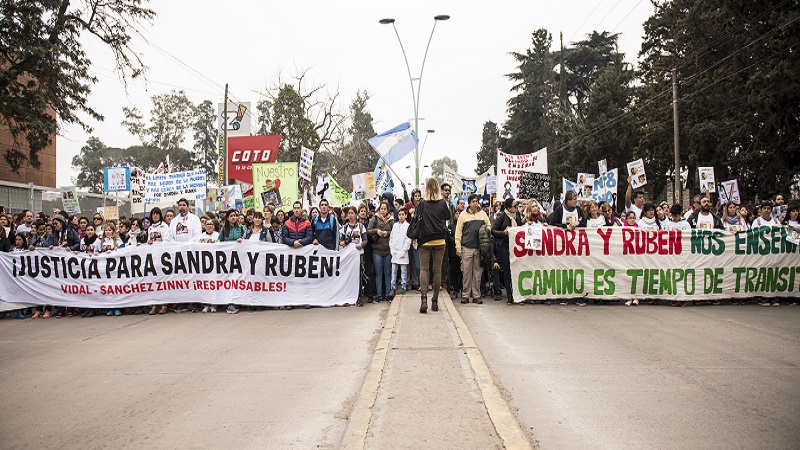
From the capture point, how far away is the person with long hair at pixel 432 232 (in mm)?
9453

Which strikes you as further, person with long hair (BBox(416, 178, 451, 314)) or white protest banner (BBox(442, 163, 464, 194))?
white protest banner (BBox(442, 163, 464, 194))

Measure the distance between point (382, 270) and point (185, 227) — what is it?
4129mm

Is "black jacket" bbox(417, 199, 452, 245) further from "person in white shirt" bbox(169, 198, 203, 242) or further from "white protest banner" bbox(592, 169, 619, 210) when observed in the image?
Answer: "white protest banner" bbox(592, 169, 619, 210)

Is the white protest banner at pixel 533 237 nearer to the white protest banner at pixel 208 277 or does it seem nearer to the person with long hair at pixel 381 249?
the person with long hair at pixel 381 249

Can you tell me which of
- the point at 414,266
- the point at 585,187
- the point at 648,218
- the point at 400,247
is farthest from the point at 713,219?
the point at 585,187

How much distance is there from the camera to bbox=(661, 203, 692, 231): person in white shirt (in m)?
12.1

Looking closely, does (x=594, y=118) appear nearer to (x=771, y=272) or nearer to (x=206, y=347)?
(x=771, y=272)

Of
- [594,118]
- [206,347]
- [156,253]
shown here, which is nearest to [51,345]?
[206,347]

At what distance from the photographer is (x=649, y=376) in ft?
19.5

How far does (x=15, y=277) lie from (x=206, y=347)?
6.76 metres

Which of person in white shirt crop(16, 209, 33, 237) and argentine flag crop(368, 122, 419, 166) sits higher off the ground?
argentine flag crop(368, 122, 419, 166)

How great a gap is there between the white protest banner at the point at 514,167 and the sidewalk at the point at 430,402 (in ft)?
45.4

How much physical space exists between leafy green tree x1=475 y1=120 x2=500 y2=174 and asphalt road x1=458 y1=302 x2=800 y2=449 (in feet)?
307

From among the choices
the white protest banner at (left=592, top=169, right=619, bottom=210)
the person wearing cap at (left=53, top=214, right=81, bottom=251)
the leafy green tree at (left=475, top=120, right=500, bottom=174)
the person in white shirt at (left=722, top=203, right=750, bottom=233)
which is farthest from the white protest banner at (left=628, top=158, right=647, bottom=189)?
the leafy green tree at (left=475, top=120, right=500, bottom=174)
